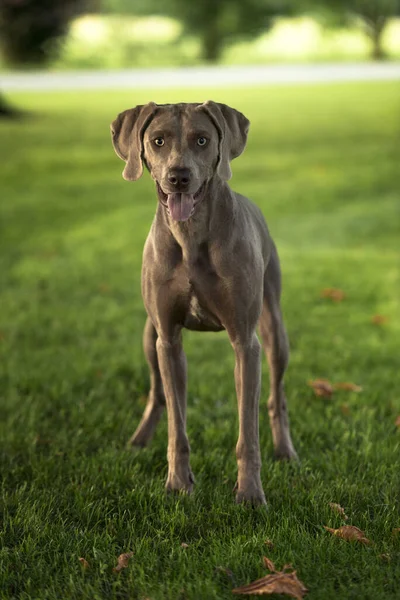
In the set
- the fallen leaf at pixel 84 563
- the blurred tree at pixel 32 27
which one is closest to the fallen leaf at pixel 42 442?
the fallen leaf at pixel 84 563

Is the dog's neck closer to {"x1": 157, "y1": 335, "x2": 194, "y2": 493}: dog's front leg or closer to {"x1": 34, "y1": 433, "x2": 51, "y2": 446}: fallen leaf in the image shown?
{"x1": 157, "y1": 335, "x2": 194, "y2": 493}: dog's front leg

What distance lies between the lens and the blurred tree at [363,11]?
26.3 m

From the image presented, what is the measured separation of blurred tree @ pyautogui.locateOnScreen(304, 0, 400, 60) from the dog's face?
77.2 ft

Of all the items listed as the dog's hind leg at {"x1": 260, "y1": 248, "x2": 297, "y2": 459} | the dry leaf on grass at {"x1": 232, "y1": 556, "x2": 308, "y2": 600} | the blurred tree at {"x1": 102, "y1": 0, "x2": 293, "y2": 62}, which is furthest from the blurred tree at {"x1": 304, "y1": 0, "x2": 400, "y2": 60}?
the dry leaf on grass at {"x1": 232, "y1": 556, "x2": 308, "y2": 600}

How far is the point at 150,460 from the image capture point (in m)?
5.33

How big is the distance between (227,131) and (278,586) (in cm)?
211

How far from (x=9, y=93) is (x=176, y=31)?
612cm

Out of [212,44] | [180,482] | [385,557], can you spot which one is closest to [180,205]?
[180,482]

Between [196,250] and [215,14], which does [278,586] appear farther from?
[215,14]

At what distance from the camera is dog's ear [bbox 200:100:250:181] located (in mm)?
4242

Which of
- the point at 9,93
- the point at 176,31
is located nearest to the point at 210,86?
the point at 176,31

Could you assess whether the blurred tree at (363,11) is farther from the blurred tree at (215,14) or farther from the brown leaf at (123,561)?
the brown leaf at (123,561)

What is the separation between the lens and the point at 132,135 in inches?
172

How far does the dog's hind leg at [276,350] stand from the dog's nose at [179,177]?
1.20 meters
